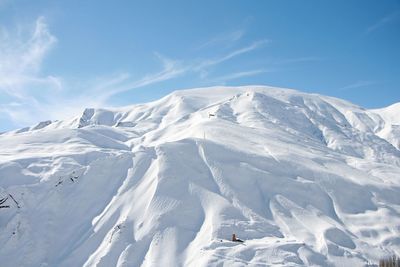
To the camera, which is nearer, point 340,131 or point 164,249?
point 164,249

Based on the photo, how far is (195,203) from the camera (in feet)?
161

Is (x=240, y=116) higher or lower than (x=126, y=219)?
higher

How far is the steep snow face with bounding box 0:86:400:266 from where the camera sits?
4262 centimetres

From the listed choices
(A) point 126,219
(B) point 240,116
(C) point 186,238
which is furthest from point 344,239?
(B) point 240,116

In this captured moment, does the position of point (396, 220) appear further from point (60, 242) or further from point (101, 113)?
point (101, 113)

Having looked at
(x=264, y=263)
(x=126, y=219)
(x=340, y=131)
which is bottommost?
(x=264, y=263)

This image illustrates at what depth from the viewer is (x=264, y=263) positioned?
130ft

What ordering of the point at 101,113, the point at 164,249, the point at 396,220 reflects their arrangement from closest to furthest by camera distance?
1. the point at 164,249
2. the point at 396,220
3. the point at 101,113

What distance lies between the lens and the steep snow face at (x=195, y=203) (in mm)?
42625

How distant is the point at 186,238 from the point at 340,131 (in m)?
87.9

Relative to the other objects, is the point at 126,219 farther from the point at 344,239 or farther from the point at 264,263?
the point at 344,239

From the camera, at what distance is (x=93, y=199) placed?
52.2 m

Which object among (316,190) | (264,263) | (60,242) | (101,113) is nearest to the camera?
(264,263)

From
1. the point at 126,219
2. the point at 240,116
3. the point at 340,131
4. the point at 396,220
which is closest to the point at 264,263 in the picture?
the point at 126,219
